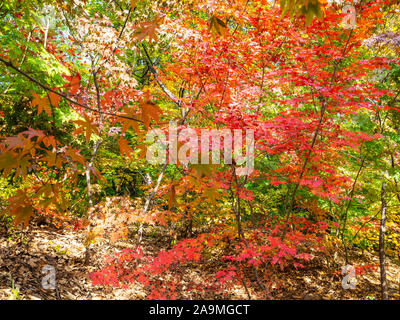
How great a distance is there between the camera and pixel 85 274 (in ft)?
14.0

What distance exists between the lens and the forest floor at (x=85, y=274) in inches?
134

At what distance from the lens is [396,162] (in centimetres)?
415

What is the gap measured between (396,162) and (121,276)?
4.96 metres

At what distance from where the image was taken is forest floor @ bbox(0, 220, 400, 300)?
3.41 m

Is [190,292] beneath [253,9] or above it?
beneath

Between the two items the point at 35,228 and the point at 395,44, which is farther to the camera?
the point at 35,228

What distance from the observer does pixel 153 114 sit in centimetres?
136

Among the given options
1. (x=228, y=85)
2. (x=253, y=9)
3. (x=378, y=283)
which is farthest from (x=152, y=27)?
(x=378, y=283)

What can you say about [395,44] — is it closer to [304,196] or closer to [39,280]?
[304,196]

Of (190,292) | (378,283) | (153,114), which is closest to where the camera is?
(153,114)

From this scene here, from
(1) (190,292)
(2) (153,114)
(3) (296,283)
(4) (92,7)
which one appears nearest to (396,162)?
(3) (296,283)

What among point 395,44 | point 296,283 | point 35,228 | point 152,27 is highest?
point 395,44

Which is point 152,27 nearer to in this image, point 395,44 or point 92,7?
point 395,44

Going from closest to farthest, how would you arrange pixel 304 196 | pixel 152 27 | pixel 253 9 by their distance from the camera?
1. pixel 152 27
2. pixel 253 9
3. pixel 304 196
